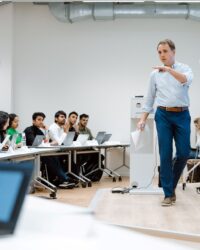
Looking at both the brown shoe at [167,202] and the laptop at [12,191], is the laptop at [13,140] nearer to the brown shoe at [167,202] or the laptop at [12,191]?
the brown shoe at [167,202]

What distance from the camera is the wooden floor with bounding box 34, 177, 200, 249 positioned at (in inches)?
124

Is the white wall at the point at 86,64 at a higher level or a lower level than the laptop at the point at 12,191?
higher

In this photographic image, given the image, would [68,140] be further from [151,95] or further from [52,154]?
[151,95]

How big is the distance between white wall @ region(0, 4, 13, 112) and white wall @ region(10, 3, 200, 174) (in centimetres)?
34

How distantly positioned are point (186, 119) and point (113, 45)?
6465 millimetres

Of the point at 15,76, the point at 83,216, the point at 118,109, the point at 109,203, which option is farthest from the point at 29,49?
the point at 83,216

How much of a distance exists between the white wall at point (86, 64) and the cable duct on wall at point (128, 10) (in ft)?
2.12

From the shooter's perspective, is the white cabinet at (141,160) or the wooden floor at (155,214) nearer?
the wooden floor at (155,214)

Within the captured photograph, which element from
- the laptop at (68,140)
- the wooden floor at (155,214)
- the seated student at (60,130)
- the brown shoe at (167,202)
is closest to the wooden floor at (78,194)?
the seated student at (60,130)

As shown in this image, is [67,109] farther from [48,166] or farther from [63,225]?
[63,225]

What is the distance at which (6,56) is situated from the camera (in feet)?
32.6

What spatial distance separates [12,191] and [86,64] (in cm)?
957

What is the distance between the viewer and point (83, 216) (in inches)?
36.2

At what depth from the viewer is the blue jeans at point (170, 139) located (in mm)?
4156
